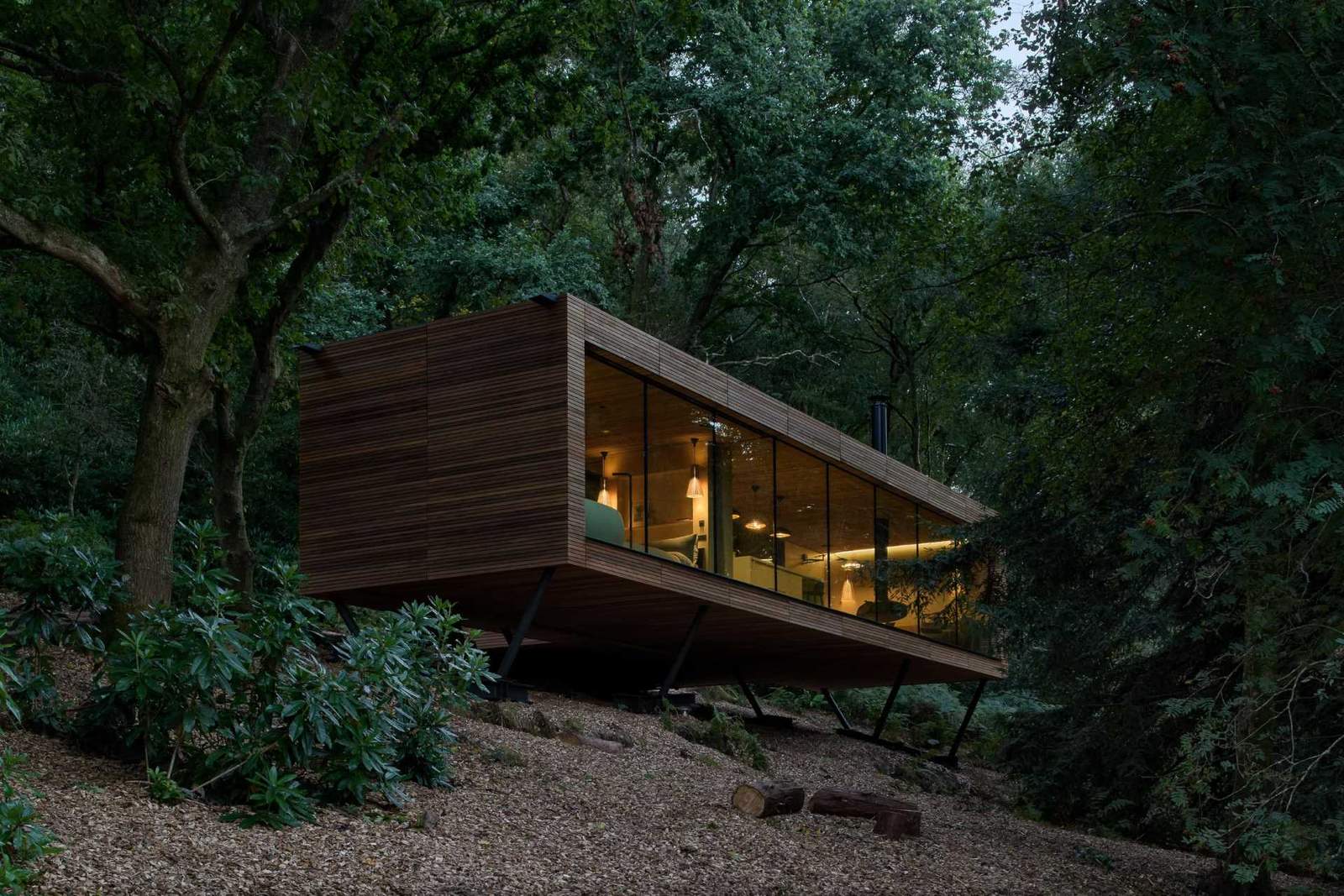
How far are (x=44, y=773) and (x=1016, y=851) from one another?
7.39 meters

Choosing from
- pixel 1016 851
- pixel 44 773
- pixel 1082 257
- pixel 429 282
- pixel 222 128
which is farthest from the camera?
pixel 429 282

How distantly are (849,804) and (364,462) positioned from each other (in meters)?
5.81

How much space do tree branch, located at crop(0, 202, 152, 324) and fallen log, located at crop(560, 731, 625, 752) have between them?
15.6 ft

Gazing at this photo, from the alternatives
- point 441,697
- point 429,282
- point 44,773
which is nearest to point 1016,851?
point 441,697

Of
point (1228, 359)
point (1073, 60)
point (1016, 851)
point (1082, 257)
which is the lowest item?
point (1016, 851)

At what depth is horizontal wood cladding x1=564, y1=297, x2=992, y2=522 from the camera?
12.9 m

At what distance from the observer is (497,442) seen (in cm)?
1262

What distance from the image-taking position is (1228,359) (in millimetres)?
9109

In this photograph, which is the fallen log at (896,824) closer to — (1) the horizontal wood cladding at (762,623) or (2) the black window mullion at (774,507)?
(1) the horizontal wood cladding at (762,623)

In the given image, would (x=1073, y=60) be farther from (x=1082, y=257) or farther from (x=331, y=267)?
(x=331, y=267)

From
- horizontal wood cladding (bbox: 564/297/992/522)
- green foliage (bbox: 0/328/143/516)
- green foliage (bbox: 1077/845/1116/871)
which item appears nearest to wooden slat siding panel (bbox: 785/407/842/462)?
horizontal wood cladding (bbox: 564/297/992/522)

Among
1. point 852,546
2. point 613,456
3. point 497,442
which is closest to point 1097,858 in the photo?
point 613,456

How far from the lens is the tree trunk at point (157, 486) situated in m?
9.04

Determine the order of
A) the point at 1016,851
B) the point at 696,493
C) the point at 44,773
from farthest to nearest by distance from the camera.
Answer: the point at 696,493, the point at 1016,851, the point at 44,773
